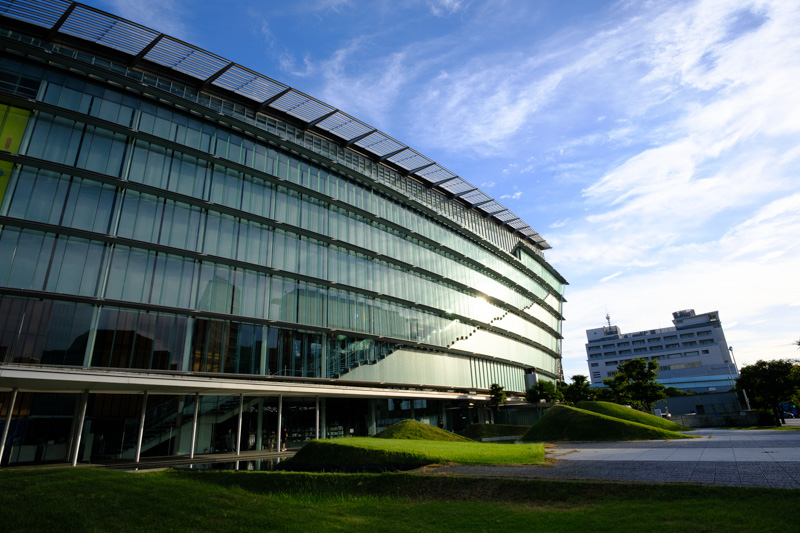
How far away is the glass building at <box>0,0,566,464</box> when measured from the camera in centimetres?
2516

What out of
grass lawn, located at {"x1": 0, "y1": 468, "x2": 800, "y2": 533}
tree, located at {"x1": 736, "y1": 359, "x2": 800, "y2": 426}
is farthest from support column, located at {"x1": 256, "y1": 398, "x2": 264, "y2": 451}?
tree, located at {"x1": 736, "y1": 359, "x2": 800, "y2": 426}

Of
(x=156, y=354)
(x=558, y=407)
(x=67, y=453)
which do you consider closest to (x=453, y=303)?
(x=558, y=407)

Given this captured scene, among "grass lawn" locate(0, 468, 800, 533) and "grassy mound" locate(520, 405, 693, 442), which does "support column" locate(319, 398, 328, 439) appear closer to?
"grassy mound" locate(520, 405, 693, 442)

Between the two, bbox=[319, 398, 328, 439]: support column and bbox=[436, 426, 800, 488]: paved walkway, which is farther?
bbox=[319, 398, 328, 439]: support column

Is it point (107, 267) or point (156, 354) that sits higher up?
point (107, 267)

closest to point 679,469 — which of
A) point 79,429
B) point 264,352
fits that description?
point 264,352

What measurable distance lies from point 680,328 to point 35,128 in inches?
6080

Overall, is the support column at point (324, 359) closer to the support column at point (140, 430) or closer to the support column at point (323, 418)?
the support column at point (323, 418)

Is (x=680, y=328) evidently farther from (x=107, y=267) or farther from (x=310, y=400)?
(x=107, y=267)

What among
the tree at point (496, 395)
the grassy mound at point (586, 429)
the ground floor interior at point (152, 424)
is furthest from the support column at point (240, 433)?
the tree at point (496, 395)

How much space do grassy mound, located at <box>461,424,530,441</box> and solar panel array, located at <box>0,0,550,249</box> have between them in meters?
26.5

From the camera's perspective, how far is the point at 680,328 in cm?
13538

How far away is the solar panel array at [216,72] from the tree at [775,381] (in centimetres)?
3711

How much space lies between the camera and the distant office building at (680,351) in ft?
395
